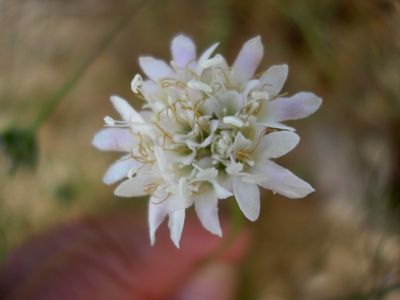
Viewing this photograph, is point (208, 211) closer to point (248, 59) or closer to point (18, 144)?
point (248, 59)

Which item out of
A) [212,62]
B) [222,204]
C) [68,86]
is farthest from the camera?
[222,204]

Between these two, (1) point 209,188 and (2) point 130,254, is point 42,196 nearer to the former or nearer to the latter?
(2) point 130,254

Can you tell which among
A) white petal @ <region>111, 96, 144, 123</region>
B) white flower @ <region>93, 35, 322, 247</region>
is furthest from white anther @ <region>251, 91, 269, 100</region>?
white petal @ <region>111, 96, 144, 123</region>

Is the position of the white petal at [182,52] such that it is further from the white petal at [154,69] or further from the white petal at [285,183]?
the white petal at [285,183]

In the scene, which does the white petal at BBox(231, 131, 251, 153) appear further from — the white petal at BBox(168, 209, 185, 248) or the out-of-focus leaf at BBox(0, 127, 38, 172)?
the out-of-focus leaf at BBox(0, 127, 38, 172)

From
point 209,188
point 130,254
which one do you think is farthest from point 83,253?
point 209,188

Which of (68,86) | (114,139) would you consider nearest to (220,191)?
(114,139)

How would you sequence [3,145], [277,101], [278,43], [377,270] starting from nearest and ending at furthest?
[277,101]
[3,145]
[377,270]
[278,43]
